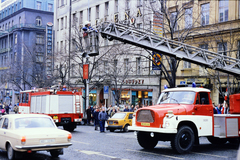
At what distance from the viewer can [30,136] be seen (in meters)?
10.5

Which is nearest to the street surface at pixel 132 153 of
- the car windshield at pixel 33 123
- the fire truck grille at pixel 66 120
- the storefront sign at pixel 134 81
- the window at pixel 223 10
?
the car windshield at pixel 33 123

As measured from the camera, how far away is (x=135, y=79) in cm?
4091

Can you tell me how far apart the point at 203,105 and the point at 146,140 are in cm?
271

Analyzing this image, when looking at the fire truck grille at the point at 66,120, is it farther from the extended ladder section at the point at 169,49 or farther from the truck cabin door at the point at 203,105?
the truck cabin door at the point at 203,105

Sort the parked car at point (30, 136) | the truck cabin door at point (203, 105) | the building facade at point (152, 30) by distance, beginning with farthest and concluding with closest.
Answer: the building facade at point (152, 30) < the truck cabin door at point (203, 105) < the parked car at point (30, 136)

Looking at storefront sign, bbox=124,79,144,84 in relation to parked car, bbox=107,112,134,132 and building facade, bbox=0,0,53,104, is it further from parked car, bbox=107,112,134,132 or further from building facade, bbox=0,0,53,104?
building facade, bbox=0,0,53,104

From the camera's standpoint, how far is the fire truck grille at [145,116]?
1302 cm

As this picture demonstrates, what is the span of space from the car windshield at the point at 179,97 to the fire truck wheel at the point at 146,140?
1.53 metres

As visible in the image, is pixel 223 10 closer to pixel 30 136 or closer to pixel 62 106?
pixel 62 106

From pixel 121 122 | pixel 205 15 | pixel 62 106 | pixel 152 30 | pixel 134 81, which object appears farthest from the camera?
pixel 134 81

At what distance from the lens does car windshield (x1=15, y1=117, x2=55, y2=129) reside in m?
11.4

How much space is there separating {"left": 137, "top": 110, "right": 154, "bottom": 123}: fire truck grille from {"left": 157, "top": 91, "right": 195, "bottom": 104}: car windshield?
133cm

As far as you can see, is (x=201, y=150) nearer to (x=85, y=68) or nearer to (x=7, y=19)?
(x=85, y=68)

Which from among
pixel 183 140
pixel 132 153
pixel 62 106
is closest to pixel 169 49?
pixel 183 140
